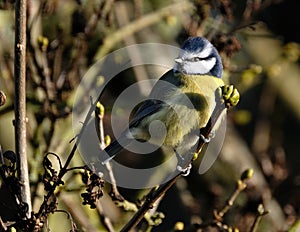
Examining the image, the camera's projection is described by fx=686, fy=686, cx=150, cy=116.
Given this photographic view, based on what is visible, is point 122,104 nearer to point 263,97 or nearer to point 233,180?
point 233,180

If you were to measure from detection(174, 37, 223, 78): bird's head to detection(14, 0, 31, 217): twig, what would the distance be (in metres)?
0.78

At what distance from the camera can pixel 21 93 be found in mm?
1531

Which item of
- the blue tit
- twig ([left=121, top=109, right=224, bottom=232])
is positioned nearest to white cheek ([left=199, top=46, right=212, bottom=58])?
the blue tit

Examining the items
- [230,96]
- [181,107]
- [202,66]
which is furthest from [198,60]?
[230,96]

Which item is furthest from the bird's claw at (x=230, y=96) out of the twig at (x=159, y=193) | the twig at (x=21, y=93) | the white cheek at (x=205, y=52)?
the white cheek at (x=205, y=52)

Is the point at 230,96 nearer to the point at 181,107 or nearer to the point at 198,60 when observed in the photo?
the point at 181,107

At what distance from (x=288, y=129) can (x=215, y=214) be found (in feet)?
6.76

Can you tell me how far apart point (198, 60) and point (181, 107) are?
0.82 ft

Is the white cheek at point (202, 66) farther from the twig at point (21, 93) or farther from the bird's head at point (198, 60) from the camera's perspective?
the twig at point (21, 93)

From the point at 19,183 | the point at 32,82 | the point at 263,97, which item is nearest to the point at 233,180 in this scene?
the point at 263,97

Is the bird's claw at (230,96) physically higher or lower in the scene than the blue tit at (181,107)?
higher

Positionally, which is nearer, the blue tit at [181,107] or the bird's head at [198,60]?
the blue tit at [181,107]

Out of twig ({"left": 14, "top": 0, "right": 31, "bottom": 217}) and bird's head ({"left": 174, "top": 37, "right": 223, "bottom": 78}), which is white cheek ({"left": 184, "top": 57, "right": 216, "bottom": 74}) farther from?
twig ({"left": 14, "top": 0, "right": 31, "bottom": 217})

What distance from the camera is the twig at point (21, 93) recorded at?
1507 millimetres
